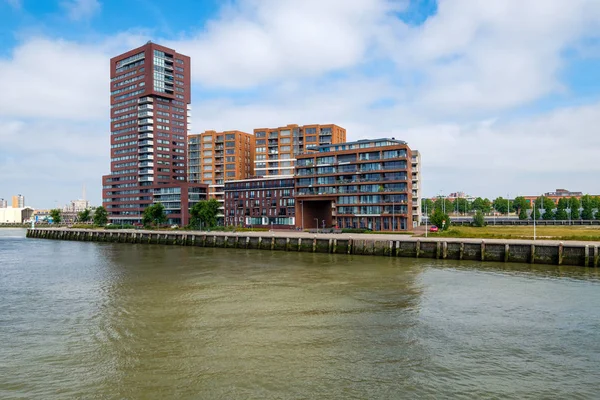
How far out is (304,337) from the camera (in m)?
26.3

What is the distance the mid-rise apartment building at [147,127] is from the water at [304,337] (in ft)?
474

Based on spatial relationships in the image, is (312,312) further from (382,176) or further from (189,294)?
(382,176)

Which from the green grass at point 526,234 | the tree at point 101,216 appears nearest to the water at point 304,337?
the green grass at point 526,234

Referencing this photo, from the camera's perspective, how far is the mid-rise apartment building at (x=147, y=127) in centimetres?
18600

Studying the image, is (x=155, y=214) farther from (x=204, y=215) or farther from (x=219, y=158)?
(x=219, y=158)

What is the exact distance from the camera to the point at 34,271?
2301 inches

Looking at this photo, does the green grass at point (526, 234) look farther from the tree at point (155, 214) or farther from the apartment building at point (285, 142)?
the tree at point (155, 214)

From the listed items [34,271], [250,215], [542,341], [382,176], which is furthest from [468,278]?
[250,215]

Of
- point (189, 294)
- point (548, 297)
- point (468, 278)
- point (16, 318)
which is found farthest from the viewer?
point (468, 278)

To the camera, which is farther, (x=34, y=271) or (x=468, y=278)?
(x=34, y=271)

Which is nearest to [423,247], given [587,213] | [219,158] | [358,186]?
[358,186]

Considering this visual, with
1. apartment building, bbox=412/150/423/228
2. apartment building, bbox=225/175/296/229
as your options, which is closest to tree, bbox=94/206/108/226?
apartment building, bbox=225/175/296/229

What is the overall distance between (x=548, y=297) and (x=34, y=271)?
2502 inches

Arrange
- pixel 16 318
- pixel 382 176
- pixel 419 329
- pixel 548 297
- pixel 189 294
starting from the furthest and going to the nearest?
1. pixel 382 176
2. pixel 189 294
3. pixel 548 297
4. pixel 16 318
5. pixel 419 329
